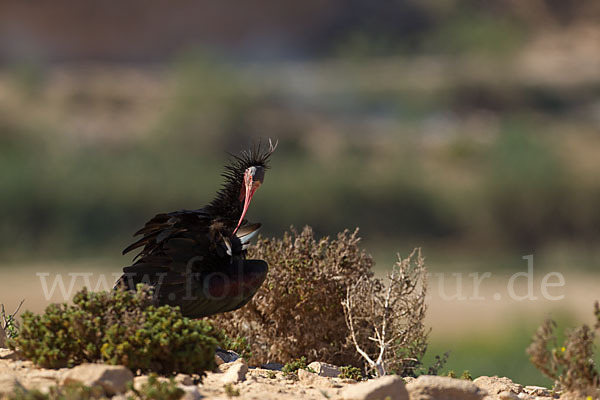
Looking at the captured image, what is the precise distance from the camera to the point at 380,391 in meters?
5.72

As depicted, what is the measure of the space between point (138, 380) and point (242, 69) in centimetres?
4670

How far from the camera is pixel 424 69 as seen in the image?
168ft

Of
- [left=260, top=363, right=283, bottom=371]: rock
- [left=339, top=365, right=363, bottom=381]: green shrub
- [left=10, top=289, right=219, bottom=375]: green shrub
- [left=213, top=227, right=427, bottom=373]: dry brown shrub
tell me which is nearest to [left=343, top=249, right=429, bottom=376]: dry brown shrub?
[left=213, top=227, right=427, bottom=373]: dry brown shrub

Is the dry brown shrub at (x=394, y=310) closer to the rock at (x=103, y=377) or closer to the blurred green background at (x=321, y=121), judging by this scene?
the rock at (x=103, y=377)

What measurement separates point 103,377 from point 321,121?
39865mm

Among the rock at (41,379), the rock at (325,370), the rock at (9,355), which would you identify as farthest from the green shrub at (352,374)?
the rock at (9,355)

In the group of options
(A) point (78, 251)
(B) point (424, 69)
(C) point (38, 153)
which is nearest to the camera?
(A) point (78, 251)

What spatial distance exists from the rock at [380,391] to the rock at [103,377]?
1320mm

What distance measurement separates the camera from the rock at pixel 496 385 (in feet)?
23.4

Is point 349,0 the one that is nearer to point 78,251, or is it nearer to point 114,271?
point 78,251

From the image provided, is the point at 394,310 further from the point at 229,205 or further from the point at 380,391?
the point at 380,391

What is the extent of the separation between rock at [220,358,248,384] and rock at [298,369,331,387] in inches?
19.0

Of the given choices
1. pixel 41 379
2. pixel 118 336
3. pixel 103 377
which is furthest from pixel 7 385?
pixel 118 336

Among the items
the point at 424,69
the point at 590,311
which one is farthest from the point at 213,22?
the point at 590,311
